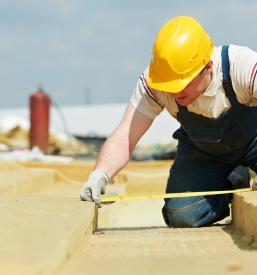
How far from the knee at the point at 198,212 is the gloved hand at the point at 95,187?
2.31 ft

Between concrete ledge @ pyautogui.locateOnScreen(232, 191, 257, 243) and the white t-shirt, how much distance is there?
57cm

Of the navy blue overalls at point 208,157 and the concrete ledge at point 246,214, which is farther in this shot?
the navy blue overalls at point 208,157

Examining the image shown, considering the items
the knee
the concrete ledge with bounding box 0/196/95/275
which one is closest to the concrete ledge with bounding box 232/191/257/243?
the knee

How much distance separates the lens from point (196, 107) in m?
3.95

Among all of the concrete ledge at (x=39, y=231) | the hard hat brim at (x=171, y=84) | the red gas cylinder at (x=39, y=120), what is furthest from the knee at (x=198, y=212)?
the red gas cylinder at (x=39, y=120)

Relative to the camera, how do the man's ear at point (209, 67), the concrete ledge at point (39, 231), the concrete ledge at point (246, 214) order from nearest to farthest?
the concrete ledge at point (39, 231) < the concrete ledge at point (246, 214) < the man's ear at point (209, 67)

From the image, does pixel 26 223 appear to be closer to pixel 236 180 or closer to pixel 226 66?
pixel 226 66

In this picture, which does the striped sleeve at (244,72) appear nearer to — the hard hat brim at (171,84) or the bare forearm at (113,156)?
the hard hat brim at (171,84)

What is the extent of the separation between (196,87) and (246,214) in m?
0.83

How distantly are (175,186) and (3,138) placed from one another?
12479 mm

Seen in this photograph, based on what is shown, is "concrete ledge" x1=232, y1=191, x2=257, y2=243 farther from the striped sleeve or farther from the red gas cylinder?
the red gas cylinder

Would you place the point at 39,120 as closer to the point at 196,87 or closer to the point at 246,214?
the point at 196,87

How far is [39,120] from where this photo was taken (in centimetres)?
1477

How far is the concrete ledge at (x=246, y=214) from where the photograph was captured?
3425mm
